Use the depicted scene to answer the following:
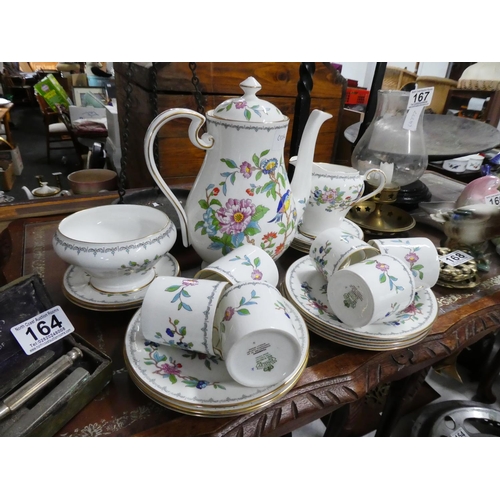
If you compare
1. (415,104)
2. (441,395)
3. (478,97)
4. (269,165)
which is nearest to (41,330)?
(269,165)

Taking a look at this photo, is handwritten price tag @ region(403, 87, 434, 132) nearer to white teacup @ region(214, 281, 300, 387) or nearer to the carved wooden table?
the carved wooden table

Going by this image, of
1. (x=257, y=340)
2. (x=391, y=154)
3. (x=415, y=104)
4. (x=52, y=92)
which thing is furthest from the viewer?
(x=52, y=92)

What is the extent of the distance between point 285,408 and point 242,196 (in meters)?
0.31

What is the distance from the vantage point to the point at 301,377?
1.60ft

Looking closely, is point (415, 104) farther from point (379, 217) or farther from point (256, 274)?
point (256, 274)

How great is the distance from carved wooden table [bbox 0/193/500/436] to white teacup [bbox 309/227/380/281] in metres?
0.11

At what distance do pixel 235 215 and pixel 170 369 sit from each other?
25 centimetres

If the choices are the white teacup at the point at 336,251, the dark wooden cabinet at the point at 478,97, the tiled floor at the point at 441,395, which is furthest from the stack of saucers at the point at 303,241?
the dark wooden cabinet at the point at 478,97

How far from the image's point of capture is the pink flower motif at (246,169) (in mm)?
554

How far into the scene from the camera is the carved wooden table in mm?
408

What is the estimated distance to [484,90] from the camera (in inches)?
85.3

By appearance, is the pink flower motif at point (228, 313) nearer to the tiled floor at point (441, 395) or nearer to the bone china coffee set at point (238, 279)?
the bone china coffee set at point (238, 279)

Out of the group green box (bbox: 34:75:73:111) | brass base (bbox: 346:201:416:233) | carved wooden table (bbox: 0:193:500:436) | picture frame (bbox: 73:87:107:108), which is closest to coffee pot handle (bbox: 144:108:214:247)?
carved wooden table (bbox: 0:193:500:436)

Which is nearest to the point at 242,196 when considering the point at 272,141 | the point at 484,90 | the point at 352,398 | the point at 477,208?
the point at 272,141
